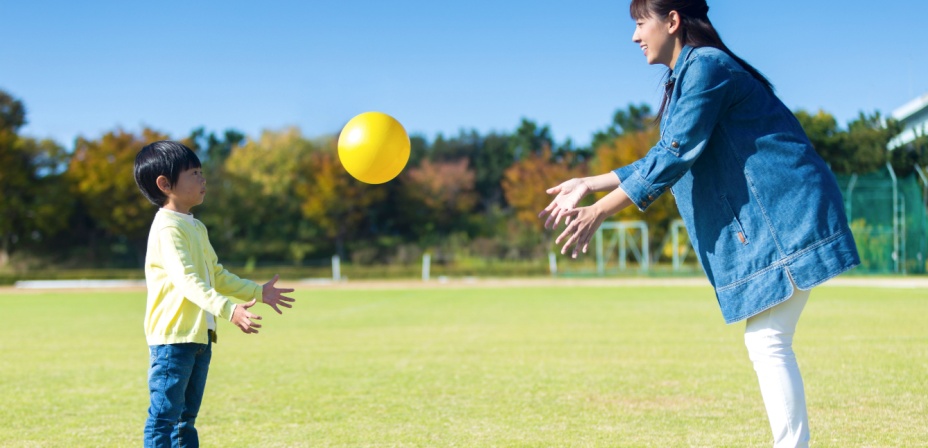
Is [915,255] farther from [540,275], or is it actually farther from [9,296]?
[9,296]

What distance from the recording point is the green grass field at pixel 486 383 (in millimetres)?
5363

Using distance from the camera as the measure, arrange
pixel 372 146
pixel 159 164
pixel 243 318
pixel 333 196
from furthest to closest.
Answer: pixel 333 196 → pixel 372 146 → pixel 159 164 → pixel 243 318

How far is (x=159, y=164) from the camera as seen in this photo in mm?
4082

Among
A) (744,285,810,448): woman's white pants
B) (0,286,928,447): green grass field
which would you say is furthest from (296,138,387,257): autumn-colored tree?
(744,285,810,448): woman's white pants

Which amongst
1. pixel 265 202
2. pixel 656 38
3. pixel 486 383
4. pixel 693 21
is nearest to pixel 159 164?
pixel 656 38

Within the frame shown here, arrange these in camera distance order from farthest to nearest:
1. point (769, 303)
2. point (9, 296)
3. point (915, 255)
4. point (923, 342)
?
point (915, 255), point (9, 296), point (923, 342), point (769, 303)

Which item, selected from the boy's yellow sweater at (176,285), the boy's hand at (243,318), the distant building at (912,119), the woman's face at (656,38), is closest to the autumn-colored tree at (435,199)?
the distant building at (912,119)

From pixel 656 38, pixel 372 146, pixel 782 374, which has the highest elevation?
pixel 656 38

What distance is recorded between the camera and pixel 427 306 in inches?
799

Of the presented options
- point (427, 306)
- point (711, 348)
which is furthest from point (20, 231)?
point (711, 348)

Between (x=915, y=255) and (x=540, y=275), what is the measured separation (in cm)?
1638

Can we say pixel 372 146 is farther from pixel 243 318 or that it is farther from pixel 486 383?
pixel 486 383

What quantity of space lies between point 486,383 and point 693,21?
4894mm

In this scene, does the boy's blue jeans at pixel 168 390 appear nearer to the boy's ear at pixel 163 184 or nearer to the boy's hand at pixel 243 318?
the boy's hand at pixel 243 318
